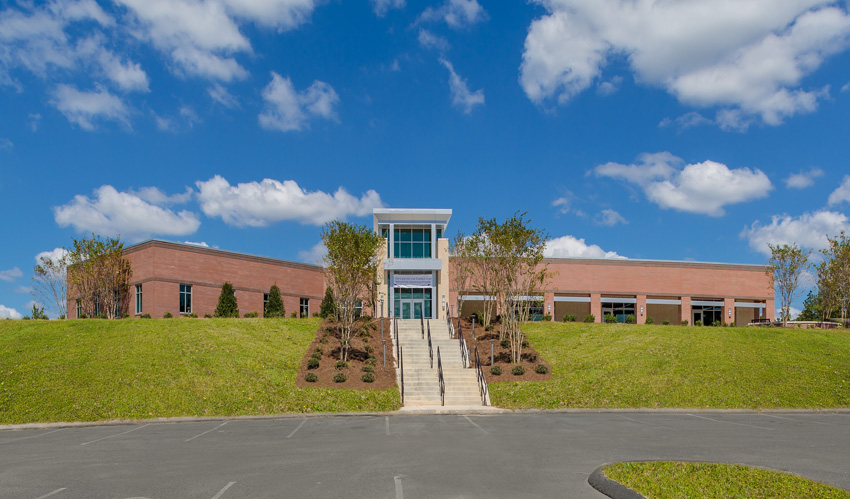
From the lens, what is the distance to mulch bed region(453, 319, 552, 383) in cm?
2723

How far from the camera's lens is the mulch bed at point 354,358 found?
26047mm

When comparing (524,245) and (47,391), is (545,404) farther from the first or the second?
(47,391)

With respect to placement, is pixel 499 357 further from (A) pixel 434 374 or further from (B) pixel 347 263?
(B) pixel 347 263

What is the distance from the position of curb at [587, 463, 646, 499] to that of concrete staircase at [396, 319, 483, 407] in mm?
14207

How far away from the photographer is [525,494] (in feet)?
31.7

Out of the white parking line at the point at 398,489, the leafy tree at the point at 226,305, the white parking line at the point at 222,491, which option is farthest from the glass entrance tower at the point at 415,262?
the white parking line at the point at 222,491

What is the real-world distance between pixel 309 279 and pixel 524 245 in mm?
28583

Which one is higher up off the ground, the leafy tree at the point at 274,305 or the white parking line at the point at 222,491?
the leafy tree at the point at 274,305

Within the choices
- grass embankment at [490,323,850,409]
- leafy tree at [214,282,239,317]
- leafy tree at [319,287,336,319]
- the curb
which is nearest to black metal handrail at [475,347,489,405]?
grass embankment at [490,323,850,409]

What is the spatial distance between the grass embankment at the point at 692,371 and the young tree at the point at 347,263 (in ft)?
28.0

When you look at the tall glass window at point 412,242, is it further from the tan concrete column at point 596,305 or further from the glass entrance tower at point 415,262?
the tan concrete column at point 596,305

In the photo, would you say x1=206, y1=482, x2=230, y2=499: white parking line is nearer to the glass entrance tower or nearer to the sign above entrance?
the glass entrance tower

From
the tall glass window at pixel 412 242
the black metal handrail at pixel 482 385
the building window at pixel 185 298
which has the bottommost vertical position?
the black metal handrail at pixel 482 385

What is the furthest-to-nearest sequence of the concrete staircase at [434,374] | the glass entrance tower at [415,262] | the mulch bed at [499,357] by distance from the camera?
1. the glass entrance tower at [415,262]
2. the mulch bed at [499,357]
3. the concrete staircase at [434,374]
